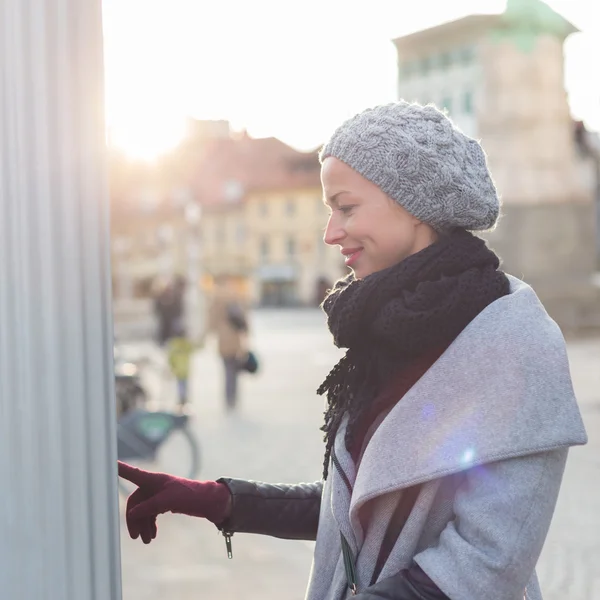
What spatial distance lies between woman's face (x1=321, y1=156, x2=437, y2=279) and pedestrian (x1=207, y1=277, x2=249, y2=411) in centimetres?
876

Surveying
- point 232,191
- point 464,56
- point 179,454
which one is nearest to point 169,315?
point 179,454

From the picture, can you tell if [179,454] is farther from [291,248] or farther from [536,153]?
[291,248]

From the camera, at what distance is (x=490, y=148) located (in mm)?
22141

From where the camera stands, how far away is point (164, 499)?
156cm

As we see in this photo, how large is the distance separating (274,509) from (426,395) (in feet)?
1.59

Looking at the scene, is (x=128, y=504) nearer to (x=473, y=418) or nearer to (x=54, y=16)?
(x=473, y=418)

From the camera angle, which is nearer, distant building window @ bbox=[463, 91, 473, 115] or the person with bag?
the person with bag

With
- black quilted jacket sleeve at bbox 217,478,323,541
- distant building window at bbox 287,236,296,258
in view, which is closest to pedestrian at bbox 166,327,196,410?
black quilted jacket sleeve at bbox 217,478,323,541

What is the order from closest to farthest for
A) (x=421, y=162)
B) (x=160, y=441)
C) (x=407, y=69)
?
(x=421, y=162)
(x=160, y=441)
(x=407, y=69)

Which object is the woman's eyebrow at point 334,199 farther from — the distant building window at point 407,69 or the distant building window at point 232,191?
the distant building window at point 232,191

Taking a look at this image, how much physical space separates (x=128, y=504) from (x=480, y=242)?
743 mm

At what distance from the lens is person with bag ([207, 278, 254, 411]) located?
33.8 ft

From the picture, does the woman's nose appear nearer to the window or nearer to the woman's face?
the woman's face

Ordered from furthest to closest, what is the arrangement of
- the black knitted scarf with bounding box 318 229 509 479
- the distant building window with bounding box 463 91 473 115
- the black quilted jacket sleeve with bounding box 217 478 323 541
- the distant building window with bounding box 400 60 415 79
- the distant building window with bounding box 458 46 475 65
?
the distant building window with bounding box 400 60 415 79 → the distant building window with bounding box 463 91 473 115 → the distant building window with bounding box 458 46 475 65 → the black quilted jacket sleeve with bounding box 217 478 323 541 → the black knitted scarf with bounding box 318 229 509 479
